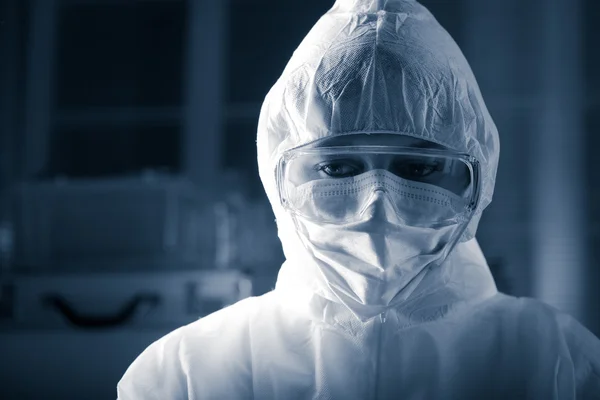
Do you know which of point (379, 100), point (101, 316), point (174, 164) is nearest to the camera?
point (379, 100)

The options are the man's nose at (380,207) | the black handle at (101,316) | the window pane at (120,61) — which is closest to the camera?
the man's nose at (380,207)

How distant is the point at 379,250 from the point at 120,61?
2.43m

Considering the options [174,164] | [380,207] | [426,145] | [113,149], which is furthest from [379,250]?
[113,149]

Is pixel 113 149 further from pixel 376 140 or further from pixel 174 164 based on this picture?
pixel 376 140

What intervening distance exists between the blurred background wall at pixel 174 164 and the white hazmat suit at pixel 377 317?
88 centimetres

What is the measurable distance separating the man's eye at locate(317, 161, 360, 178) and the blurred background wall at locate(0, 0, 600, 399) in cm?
100

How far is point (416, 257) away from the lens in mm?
931

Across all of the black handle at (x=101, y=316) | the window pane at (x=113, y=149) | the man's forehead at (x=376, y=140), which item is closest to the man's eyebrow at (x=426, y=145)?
the man's forehead at (x=376, y=140)

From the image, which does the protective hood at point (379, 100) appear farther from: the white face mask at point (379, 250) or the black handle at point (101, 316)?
the black handle at point (101, 316)

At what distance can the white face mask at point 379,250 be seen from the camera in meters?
0.92

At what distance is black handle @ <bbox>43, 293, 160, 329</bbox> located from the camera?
1751 millimetres

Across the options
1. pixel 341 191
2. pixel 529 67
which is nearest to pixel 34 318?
pixel 341 191

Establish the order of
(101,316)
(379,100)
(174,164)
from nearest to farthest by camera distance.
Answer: (379,100) < (101,316) < (174,164)

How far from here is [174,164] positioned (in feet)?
9.87
